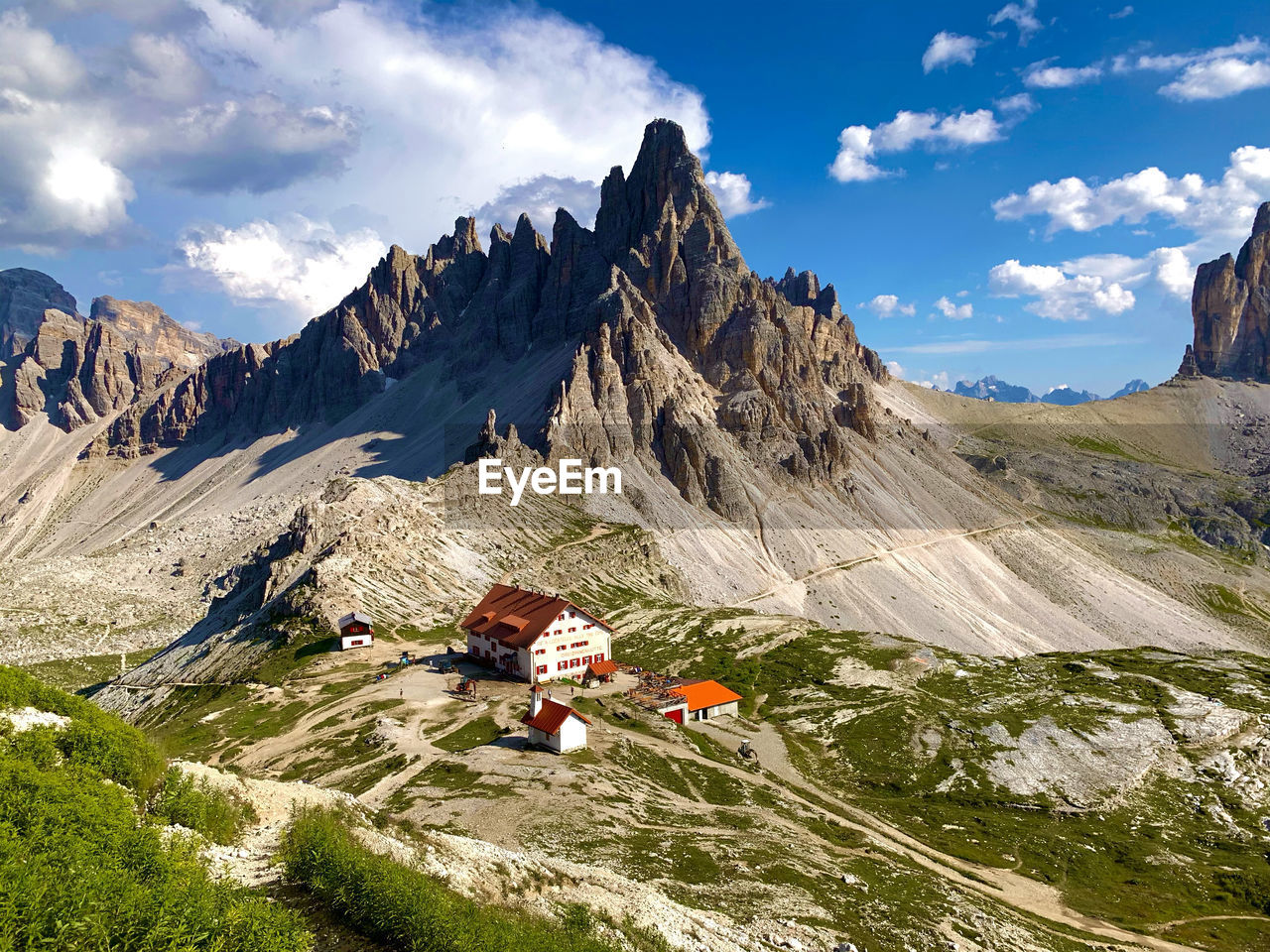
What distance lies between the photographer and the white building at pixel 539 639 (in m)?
65.8

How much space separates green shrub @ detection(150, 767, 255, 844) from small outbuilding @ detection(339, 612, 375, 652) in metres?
50.9

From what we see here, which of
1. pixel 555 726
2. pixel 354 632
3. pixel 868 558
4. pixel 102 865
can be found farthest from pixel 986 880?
pixel 868 558

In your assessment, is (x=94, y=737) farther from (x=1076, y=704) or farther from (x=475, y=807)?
(x=1076, y=704)

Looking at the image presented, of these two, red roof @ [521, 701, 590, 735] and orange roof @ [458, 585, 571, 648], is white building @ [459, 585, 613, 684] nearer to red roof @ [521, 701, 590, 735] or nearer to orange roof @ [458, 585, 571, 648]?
orange roof @ [458, 585, 571, 648]

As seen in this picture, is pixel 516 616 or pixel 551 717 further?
pixel 516 616

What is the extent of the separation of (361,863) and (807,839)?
94.0ft

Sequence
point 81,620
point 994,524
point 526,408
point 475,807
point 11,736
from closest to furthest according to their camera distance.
A: point 11,736 < point 475,807 < point 81,620 < point 994,524 < point 526,408

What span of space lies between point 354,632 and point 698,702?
123 feet

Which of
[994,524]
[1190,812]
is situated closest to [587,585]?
[1190,812]

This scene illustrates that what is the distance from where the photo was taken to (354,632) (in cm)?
7356

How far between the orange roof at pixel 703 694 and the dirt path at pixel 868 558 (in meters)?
55.5

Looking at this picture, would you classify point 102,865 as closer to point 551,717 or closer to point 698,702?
point 551,717

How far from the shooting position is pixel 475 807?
38.0 meters

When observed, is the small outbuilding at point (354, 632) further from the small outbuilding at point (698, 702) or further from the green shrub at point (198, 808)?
the green shrub at point (198, 808)
